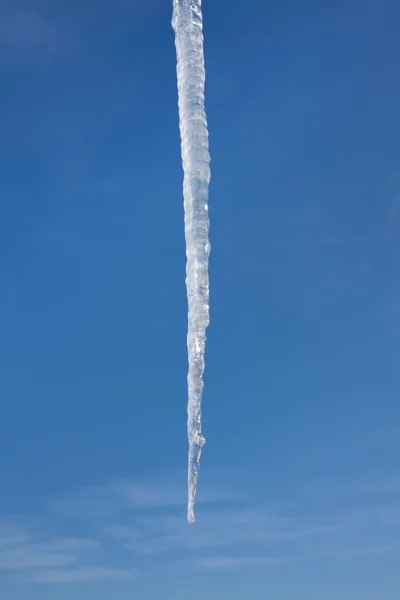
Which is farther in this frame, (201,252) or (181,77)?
(181,77)

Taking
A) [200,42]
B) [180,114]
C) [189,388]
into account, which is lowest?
[189,388]

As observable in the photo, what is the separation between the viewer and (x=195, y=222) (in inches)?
893

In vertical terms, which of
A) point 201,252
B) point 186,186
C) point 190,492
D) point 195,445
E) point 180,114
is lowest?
point 190,492

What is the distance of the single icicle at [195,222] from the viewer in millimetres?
22203

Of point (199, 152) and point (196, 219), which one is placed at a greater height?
point (199, 152)

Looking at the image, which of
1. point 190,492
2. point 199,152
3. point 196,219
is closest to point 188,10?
point 199,152

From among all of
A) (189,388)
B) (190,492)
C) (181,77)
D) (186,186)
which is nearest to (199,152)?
(186,186)

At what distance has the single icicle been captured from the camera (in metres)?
22.2

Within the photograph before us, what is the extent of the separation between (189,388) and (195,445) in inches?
76.9

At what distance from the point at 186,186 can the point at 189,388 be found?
7038mm

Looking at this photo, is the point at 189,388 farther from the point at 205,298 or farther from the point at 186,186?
the point at 186,186

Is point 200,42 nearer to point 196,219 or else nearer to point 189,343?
point 196,219

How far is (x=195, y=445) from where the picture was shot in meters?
22.3

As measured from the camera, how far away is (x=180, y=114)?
23.7 meters
